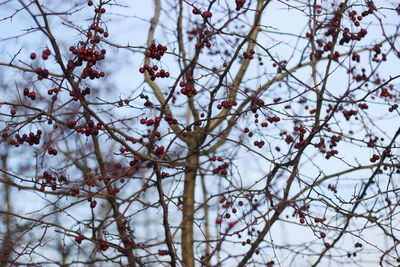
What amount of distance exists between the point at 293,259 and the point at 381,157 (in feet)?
4.85

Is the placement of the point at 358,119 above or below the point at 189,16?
below

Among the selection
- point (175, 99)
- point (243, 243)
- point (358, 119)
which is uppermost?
point (175, 99)

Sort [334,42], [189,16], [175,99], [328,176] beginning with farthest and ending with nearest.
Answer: [189,16] < [175,99] < [328,176] < [334,42]

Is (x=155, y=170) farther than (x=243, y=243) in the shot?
No

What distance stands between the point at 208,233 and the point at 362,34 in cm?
491

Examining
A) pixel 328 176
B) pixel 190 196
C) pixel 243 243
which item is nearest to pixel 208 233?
pixel 190 196

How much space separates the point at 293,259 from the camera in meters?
5.24

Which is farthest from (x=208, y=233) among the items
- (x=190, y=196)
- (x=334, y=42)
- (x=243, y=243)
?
(x=334, y=42)

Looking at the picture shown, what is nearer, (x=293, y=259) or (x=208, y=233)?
(x=293, y=259)

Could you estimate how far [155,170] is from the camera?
392 centimetres

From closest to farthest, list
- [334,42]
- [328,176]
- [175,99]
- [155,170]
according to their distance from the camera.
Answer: [155,170]
[334,42]
[328,176]
[175,99]

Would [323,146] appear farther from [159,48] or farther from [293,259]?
[159,48]

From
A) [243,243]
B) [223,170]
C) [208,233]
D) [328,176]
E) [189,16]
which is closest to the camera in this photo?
[243,243]

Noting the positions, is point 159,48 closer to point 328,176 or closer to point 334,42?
point 334,42
